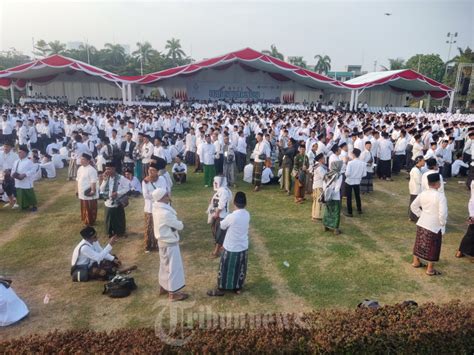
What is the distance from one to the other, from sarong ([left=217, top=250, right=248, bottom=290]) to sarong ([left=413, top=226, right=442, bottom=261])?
2529 mm

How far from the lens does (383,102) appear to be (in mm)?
33625

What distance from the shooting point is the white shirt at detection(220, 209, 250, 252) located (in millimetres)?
4316

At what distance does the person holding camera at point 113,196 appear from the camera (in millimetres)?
6086

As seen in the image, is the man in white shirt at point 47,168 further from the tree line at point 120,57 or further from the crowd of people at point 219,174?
the tree line at point 120,57

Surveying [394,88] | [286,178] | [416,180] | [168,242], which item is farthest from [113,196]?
[394,88]

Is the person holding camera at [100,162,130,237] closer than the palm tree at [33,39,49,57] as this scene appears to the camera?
Yes

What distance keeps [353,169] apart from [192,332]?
522 cm

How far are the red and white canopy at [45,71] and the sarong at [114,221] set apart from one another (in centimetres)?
1951

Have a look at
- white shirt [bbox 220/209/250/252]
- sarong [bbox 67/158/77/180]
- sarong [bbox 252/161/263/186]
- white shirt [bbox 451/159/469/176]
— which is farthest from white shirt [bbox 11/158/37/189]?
white shirt [bbox 451/159/469/176]

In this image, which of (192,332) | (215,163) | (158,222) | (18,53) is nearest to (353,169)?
(215,163)

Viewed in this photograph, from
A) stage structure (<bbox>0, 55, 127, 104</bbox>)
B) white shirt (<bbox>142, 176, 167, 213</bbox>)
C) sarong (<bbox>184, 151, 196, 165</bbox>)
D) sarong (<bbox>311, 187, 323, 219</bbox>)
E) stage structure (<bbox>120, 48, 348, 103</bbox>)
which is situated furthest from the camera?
stage structure (<bbox>120, 48, 348, 103</bbox>)

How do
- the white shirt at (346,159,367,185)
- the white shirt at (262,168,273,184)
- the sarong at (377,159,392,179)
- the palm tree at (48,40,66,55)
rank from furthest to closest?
the palm tree at (48,40,66,55) < the sarong at (377,159,392,179) < the white shirt at (262,168,273,184) < the white shirt at (346,159,367,185)

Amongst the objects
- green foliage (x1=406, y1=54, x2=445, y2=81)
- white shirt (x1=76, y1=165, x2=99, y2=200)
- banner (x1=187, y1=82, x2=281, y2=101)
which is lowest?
white shirt (x1=76, y1=165, x2=99, y2=200)

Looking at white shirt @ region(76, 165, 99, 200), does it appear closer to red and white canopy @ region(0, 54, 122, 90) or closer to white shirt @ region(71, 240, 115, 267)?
white shirt @ region(71, 240, 115, 267)
